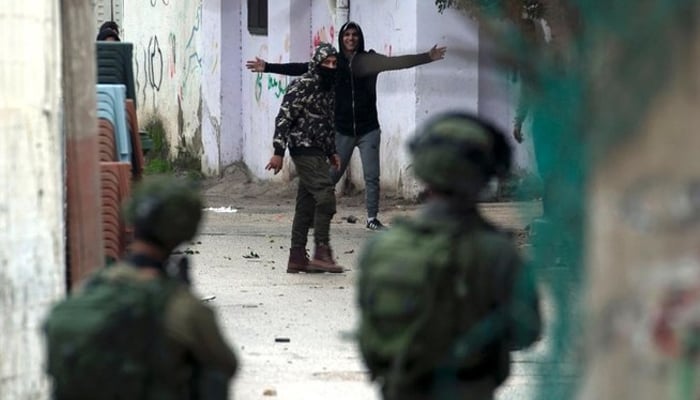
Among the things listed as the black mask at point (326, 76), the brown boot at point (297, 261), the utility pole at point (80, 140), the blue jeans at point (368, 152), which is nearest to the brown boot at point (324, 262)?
the brown boot at point (297, 261)

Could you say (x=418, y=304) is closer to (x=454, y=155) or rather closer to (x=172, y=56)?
(x=454, y=155)

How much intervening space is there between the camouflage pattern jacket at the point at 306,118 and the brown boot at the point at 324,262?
31.0 inches

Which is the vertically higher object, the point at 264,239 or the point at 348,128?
the point at 348,128

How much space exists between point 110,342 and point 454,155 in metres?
1.01

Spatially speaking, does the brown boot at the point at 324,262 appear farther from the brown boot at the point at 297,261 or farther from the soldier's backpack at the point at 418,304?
the soldier's backpack at the point at 418,304

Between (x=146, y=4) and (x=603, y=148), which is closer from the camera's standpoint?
(x=603, y=148)

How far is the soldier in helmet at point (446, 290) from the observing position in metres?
4.30

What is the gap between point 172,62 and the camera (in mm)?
25500

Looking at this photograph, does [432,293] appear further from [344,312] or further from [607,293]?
[344,312]

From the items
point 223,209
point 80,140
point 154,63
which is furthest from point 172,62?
point 80,140

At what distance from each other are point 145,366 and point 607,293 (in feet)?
4.68

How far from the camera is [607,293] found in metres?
3.19

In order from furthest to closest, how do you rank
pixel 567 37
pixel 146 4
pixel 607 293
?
1. pixel 146 4
2. pixel 567 37
3. pixel 607 293

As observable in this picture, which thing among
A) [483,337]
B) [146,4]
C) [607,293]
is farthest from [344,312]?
[146,4]
